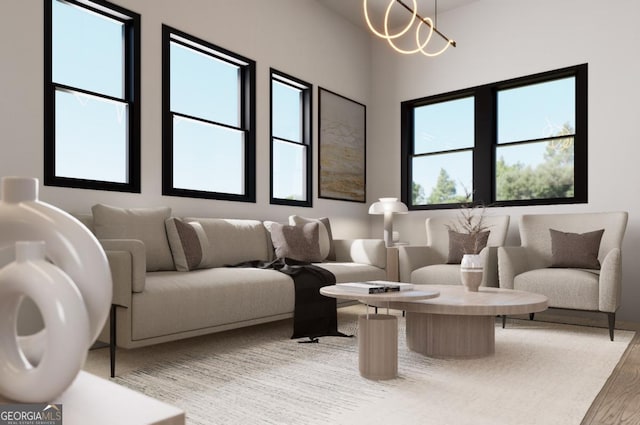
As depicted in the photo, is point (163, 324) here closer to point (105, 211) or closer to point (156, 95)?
point (105, 211)

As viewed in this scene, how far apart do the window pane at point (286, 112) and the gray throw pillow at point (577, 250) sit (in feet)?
9.45

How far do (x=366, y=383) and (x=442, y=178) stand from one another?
3.90 metres

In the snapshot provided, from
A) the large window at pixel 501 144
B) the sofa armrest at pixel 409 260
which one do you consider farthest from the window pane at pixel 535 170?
the sofa armrest at pixel 409 260

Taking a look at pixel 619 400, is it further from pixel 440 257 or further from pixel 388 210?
pixel 388 210

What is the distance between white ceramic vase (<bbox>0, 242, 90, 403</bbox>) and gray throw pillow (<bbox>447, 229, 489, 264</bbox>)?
429 centimetres

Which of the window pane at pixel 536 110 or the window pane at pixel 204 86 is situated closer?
the window pane at pixel 204 86

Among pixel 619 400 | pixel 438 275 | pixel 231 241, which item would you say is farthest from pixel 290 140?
pixel 619 400

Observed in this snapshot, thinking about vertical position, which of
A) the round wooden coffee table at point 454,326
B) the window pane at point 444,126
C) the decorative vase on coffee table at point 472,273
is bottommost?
the round wooden coffee table at point 454,326

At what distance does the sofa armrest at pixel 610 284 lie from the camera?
11.5ft

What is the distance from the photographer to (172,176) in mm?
4148

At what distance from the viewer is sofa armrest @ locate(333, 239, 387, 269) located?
460 centimetres

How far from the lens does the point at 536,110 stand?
5.24 metres

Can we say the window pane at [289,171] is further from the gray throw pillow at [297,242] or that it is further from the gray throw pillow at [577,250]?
the gray throw pillow at [577,250]

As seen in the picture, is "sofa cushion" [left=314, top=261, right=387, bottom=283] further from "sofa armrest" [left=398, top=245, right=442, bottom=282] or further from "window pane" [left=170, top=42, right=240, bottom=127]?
"window pane" [left=170, top=42, right=240, bottom=127]
